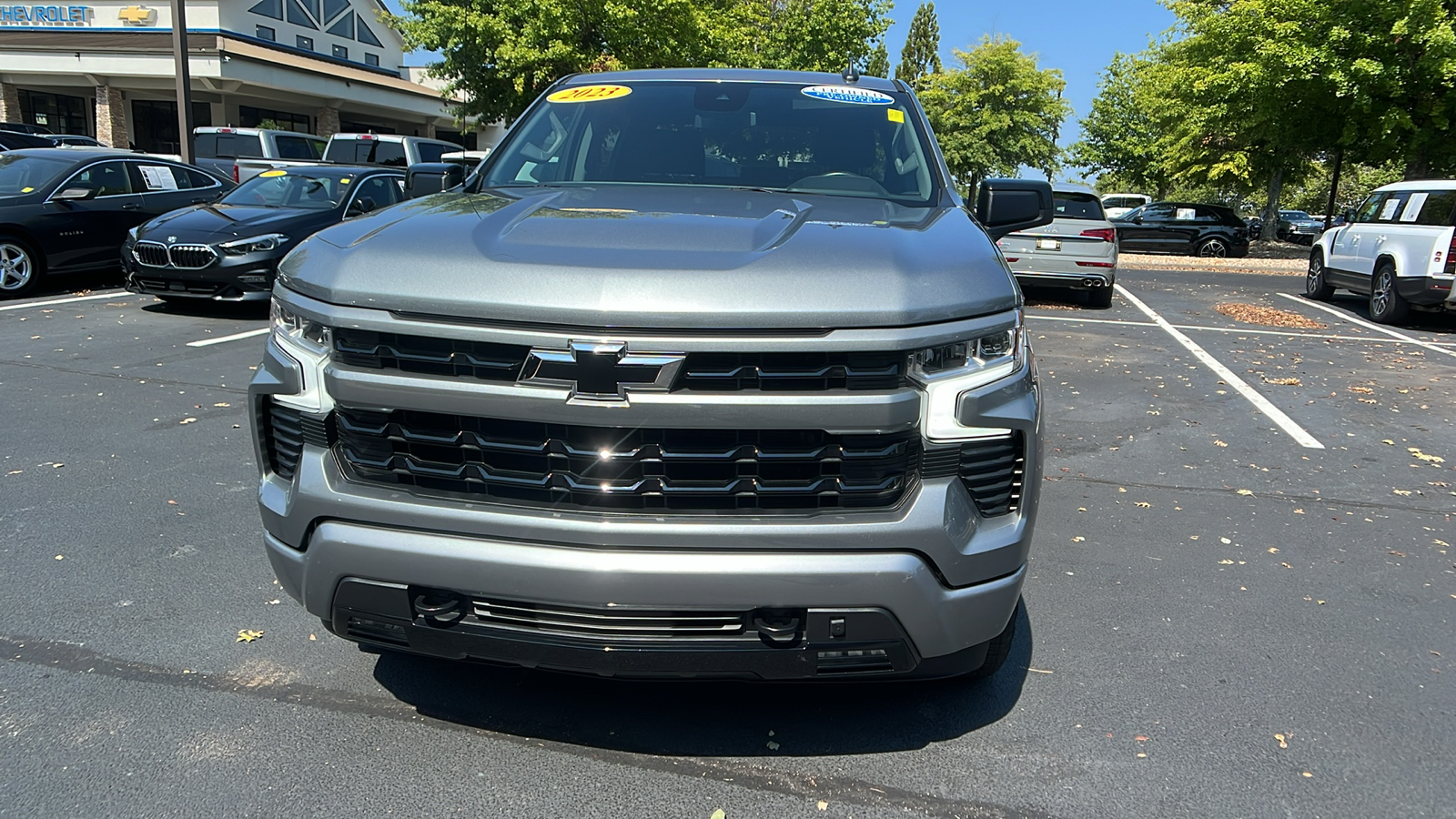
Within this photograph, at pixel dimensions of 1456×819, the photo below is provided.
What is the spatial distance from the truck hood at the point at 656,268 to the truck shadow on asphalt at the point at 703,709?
3.73 ft

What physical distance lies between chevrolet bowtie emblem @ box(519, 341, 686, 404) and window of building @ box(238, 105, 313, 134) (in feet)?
112

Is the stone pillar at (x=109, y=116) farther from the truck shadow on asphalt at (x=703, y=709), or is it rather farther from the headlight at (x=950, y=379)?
the headlight at (x=950, y=379)

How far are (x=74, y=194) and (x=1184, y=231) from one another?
2452 centimetres

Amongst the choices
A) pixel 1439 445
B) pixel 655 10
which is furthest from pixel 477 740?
pixel 655 10

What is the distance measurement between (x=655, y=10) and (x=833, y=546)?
24593mm

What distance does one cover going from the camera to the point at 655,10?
24.7 metres

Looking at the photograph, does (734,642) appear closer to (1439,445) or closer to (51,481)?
(51,481)

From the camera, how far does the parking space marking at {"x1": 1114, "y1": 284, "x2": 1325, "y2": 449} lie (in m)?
6.78

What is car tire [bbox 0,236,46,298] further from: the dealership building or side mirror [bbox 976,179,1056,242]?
the dealership building

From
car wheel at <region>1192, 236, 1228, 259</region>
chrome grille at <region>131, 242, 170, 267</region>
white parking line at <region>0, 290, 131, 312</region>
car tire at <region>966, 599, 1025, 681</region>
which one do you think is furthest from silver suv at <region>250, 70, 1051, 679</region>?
car wheel at <region>1192, 236, 1228, 259</region>

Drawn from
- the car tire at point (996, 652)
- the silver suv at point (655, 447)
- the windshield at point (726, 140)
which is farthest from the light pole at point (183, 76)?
the car tire at point (996, 652)

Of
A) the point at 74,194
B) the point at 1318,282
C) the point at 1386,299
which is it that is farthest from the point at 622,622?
the point at 1318,282

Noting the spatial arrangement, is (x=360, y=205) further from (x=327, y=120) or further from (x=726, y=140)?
(x=327, y=120)

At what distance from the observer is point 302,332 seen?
256 cm
